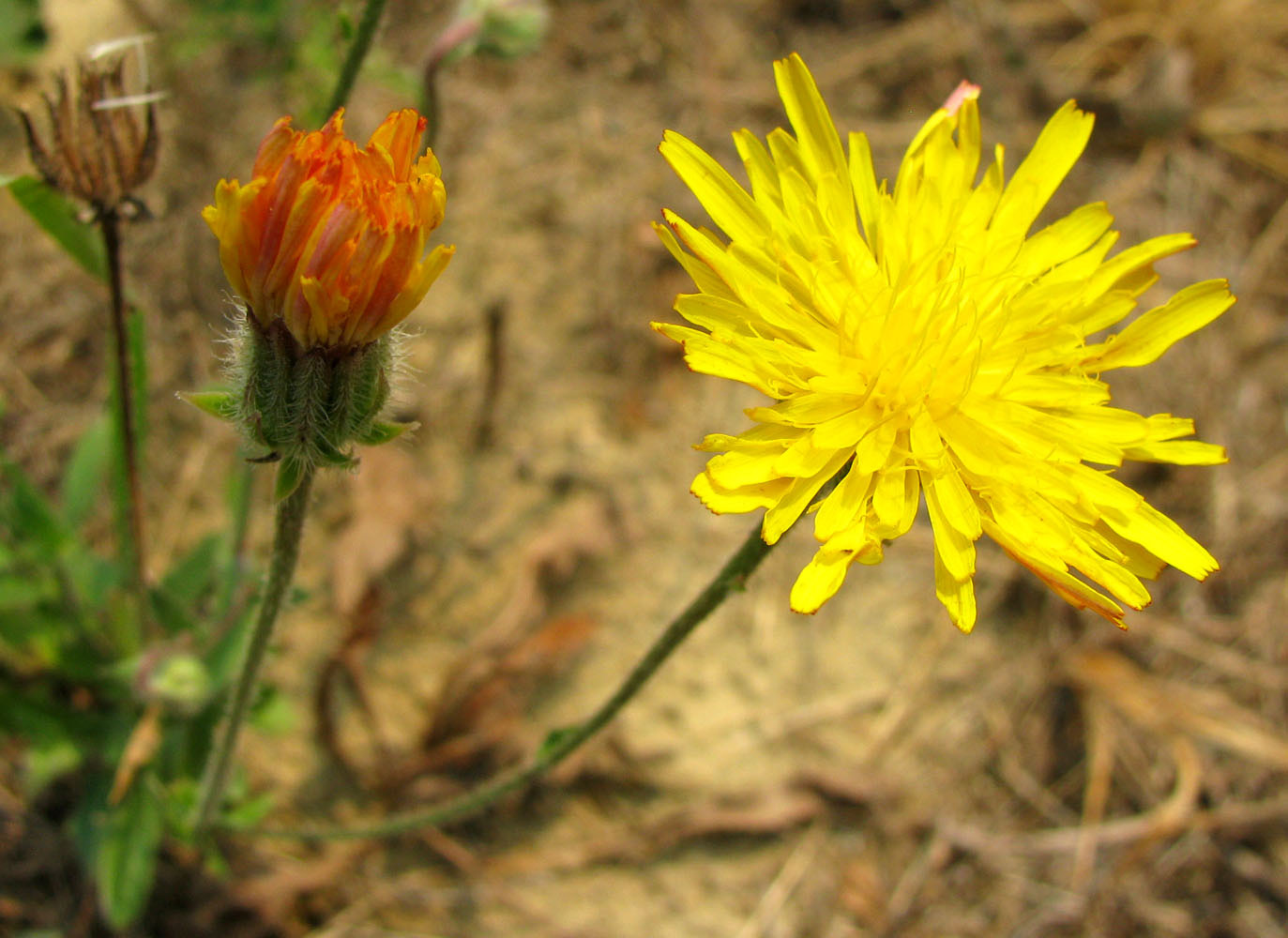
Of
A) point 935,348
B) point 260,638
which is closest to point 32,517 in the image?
point 260,638

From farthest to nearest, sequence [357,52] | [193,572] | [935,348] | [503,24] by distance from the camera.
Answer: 1. [193,572]
2. [503,24]
3. [357,52]
4. [935,348]

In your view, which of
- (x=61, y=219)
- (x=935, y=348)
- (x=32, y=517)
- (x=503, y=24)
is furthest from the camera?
(x=503, y=24)

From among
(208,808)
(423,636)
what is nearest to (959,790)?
(423,636)

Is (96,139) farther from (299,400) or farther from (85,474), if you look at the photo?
(85,474)

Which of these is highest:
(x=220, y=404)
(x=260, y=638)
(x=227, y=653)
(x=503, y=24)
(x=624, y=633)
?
(x=503, y=24)

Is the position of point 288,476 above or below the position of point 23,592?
above

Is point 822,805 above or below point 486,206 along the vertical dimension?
below

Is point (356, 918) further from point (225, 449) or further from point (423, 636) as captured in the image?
point (225, 449)
